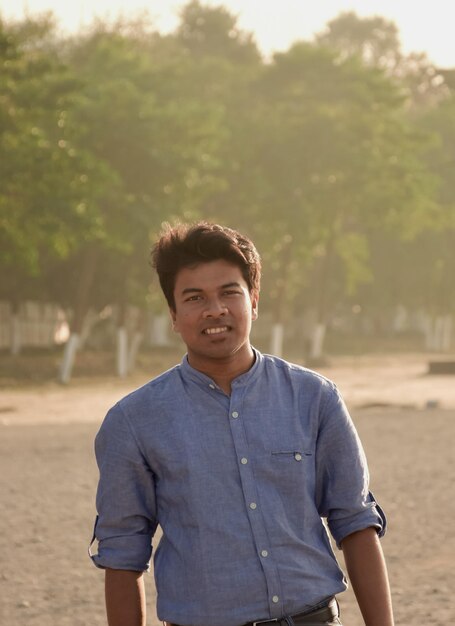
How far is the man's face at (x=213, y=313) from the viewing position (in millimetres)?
3832

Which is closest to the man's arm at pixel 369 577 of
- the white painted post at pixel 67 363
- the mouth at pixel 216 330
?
the mouth at pixel 216 330

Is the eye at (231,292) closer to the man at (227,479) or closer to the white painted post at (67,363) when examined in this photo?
the man at (227,479)

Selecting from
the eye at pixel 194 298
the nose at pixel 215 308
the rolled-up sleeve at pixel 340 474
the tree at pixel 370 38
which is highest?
the tree at pixel 370 38

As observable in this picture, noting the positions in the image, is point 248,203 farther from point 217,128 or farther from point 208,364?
point 208,364

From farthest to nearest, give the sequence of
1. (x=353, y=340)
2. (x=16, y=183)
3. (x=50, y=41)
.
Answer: (x=353, y=340)
(x=50, y=41)
(x=16, y=183)

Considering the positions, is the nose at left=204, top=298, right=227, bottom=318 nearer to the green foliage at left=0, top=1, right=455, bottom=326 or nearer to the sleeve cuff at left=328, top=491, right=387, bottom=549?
the sleeve cuff at left=328, top=491, right=387, bottom=549

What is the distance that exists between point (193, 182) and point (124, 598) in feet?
134

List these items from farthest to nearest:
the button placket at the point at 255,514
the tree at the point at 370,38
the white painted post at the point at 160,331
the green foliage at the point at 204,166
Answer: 1. the tree at the point at 370,38
2. the white painted post at the point at 160,331
3. the green foliage at the point at 204,166
4. the button placket at the point at 255,514

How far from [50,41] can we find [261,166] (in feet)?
54.5

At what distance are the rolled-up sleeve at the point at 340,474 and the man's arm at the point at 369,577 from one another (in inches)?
1.3

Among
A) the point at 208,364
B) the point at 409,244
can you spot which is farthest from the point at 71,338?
the point at 208,364

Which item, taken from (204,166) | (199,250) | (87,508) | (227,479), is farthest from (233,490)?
(204,166)

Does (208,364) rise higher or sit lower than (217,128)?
lower

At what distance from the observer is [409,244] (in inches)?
2714
